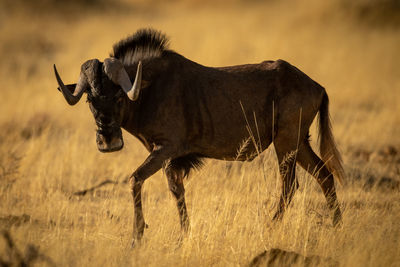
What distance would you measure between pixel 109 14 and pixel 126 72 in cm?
1911

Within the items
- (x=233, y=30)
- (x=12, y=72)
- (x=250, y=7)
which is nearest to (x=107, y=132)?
(x=12, y=72)

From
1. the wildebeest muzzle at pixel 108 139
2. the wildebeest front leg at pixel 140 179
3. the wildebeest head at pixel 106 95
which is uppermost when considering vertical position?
the wildebeest head at pixel 106 95

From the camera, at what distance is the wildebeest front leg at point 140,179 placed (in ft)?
16.1

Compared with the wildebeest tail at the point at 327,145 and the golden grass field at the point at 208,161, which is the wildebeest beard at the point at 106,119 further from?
the wildebeest tail at the point at 327,145

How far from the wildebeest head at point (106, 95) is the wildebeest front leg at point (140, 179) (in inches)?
12.2

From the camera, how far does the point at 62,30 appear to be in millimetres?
19578

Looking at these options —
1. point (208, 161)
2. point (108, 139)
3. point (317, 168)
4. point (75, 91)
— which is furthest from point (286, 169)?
point (75, 91)

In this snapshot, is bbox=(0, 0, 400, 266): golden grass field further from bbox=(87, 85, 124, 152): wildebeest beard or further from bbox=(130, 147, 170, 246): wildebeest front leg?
bbox=(87, 85, 124, 152): wildebeest beard

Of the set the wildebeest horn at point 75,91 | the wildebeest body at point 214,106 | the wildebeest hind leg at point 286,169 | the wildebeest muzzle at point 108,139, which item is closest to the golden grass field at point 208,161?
the wildebeest hind leg at point 286,169

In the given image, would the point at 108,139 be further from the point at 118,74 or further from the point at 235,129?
the point at 235,129

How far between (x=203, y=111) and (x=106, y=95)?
101 centimetres

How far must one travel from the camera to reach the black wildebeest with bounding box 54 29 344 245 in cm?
509

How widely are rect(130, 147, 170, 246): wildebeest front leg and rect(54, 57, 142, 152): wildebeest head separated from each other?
1.02 feet

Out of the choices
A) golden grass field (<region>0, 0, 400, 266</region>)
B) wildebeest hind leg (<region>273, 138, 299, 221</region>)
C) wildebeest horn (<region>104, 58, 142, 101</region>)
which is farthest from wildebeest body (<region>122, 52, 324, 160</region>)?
golden grass field (<region>0, 0, 400, 266</region>)
